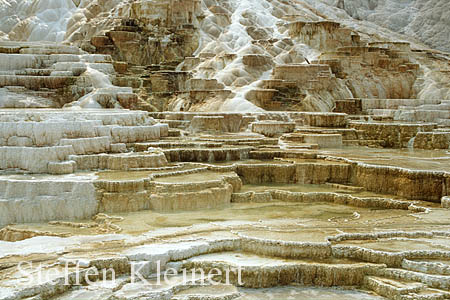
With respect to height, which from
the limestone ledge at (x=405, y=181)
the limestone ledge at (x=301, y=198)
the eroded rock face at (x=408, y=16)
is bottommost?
the limestone ledge at (x=301, y=198)

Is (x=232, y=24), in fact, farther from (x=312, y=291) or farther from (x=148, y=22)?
(x=312, y=291)

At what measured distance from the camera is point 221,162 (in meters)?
15.5

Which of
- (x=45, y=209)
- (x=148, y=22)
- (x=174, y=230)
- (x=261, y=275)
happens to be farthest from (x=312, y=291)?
(x=148, y=22)

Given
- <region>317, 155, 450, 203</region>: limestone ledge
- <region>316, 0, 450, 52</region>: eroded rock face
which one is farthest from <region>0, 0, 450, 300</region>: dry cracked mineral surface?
<region>316, 0, 450, 52</region>: eroded rock face

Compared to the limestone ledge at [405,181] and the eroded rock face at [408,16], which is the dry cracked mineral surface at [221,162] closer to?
the limestone ledge at [405,181]

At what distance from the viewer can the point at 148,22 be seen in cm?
2917

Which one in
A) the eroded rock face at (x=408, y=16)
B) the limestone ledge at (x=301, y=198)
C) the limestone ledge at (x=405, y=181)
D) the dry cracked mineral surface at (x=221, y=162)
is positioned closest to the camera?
the dry cracked mineral surface at (x=221, y=162)

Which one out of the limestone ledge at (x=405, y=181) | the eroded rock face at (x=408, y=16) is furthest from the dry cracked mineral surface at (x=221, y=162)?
the eroded rock face at (x=408, y=16)

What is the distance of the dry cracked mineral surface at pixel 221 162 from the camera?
8477 mm

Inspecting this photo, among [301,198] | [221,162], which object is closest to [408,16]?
[221,162]

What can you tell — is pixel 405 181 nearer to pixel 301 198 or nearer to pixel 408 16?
pixel 301 198

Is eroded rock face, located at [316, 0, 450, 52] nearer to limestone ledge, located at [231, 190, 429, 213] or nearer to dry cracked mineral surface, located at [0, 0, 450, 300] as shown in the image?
dry cracked mineral surface, located at [0, 0, 450, 300]

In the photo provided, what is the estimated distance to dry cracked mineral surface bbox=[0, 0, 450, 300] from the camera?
8.48 meters

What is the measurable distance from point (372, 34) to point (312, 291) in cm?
2652
